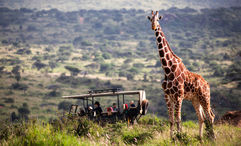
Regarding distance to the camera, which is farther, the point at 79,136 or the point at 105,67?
the point at 105,67

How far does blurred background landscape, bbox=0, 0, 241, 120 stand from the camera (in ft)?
201

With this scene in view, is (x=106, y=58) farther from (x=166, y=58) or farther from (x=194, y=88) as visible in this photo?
(x=194, y=88)

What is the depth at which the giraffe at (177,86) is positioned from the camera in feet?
34.3

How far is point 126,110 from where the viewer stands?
52.7 ft

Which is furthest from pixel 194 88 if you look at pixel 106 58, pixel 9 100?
pixel 106 58

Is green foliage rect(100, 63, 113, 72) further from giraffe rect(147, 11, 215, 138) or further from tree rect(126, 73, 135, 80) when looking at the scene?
giraffe rect(147, 11, 215, 138)

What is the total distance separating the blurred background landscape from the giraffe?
2.34ft

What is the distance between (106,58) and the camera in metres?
128

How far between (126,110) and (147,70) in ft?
285

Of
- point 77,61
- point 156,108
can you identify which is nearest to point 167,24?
point 77,61

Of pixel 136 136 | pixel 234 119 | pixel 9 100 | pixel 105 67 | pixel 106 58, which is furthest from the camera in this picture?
pixel 106 58

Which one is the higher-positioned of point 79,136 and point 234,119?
point 79,136

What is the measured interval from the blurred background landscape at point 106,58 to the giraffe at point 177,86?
2.34 ft

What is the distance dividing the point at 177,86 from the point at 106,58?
118340mm
